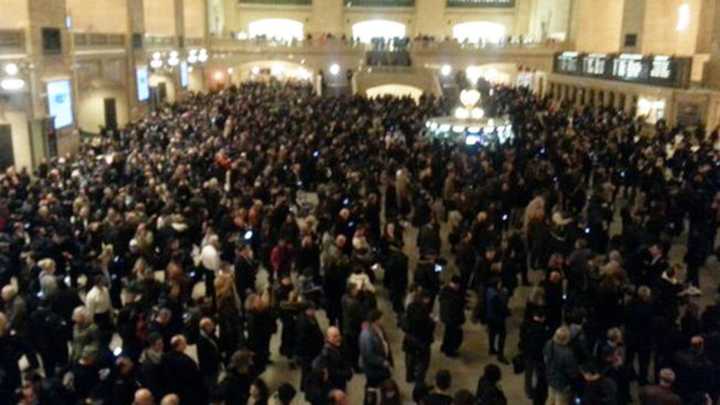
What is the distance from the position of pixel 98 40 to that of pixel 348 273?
61.9 ft

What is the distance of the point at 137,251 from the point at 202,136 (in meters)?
9.81

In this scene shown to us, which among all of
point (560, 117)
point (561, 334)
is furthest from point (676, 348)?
point (560, 117)

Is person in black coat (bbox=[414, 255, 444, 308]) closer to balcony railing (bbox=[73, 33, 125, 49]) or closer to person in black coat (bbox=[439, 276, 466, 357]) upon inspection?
person in black coat (bbox=[439, 276, 466, 357])

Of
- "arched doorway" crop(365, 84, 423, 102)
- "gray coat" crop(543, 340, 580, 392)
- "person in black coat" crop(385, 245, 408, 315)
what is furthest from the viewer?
"arched doorway" crop(365, 84, 423, 102)

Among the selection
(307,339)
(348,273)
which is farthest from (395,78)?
(307,339)

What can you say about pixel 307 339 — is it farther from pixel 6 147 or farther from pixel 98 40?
pixel 98 40

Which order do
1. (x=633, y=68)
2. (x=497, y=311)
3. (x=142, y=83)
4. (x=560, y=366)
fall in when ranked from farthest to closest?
(x=142, y=83) < (x=633, y=68) < (x=497, y=311) < (x=560, y=366)

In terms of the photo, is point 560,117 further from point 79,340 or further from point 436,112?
point 79,340

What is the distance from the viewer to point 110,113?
26.5 m

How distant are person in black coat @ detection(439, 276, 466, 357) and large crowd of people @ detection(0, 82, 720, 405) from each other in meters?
0.02

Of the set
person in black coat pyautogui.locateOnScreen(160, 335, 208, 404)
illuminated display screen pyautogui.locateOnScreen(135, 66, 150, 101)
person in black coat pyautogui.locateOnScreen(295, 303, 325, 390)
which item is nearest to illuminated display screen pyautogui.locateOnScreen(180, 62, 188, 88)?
illuminated display screen pyautogui.locateOnScreen(135, 66, 150, 101)

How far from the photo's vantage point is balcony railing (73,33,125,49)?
75.1 feet

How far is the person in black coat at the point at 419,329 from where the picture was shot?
299 inches

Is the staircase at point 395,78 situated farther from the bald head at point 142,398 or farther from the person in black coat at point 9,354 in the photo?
the bald head at point 142,398
